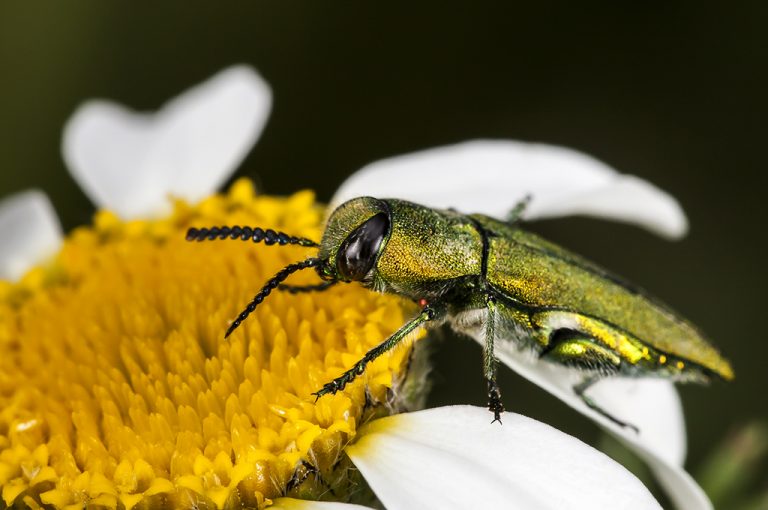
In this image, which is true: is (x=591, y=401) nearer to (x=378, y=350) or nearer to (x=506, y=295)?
(x=506, y=295)

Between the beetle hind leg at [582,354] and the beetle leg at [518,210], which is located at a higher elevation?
the beetle leg at [518,210]

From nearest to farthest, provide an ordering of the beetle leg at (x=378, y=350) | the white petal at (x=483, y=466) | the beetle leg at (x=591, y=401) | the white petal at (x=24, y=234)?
the white petal at (x=483, y=466)
the beetle leg at (x=378, y=350)
the beetle leg at (x=591, y=401)
the white petal at (x=24, y=234)

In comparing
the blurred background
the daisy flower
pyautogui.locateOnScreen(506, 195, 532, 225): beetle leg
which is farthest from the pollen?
the blurred background

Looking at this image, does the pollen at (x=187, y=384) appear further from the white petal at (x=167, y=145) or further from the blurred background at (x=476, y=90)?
the blurred background at (x=476, y=90)

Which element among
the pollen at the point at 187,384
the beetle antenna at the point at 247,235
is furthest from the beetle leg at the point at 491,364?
the beetle antenna at the point at 247,235

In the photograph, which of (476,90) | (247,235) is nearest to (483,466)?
(247,235)

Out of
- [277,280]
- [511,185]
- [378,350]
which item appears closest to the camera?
[378,350]

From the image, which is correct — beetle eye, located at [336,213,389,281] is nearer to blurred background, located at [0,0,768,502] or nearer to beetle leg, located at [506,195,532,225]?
beetle leg, located at [506,195,532,225]
